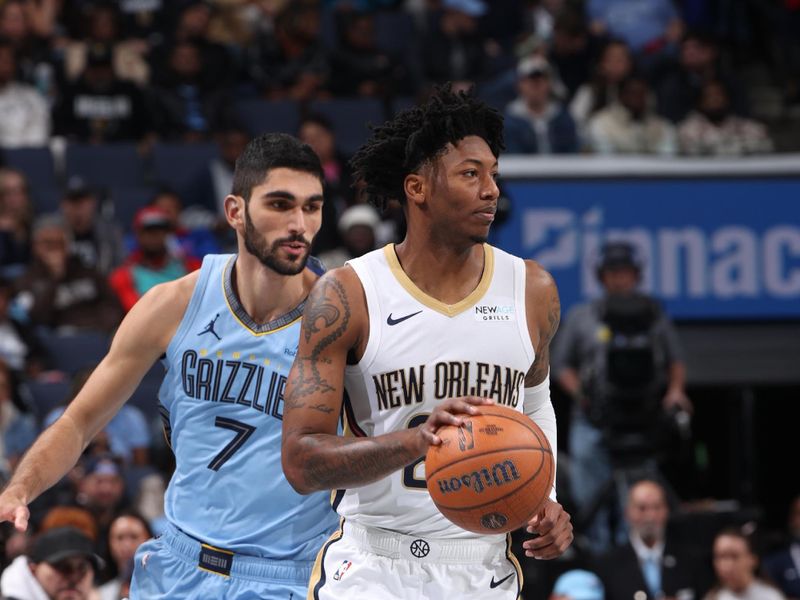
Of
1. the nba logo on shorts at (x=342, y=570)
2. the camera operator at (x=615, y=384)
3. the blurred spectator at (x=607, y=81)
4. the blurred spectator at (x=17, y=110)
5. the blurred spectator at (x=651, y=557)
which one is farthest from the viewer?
the blurred spectator at (x=607, y=81)

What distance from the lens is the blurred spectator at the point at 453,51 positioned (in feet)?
45.8

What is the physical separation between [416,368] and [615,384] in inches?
226

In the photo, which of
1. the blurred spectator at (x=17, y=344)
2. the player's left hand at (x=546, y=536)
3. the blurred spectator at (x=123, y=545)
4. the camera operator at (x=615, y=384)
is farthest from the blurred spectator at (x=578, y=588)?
the player's left hand at (x=546, y=536)

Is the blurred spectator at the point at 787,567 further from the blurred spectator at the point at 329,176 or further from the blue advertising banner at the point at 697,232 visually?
the blurred spectator at the point at 329,176

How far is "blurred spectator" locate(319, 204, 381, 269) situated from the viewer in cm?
1104

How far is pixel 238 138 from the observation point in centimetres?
1209

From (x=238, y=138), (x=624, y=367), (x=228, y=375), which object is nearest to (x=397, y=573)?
(x=228, y=375)

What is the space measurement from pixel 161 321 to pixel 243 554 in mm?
872

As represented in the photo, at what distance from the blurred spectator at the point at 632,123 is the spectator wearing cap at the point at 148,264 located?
3.91 meters

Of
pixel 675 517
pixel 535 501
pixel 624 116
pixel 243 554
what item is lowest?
pixel 675 517

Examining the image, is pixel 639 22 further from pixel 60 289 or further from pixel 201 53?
pixel 60 289

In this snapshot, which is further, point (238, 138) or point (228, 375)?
point (238, 138)

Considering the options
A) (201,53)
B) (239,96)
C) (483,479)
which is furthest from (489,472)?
(201,53)

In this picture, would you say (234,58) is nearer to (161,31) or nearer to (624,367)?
(161,31)
